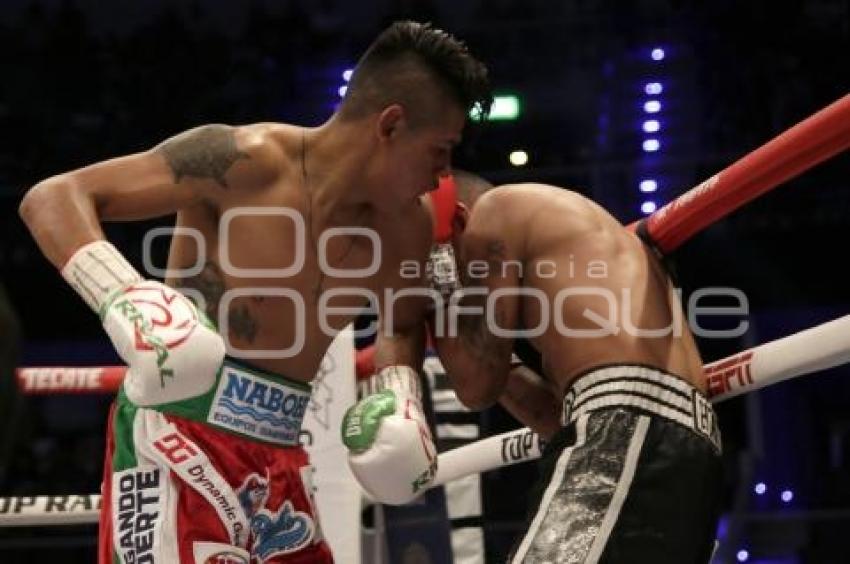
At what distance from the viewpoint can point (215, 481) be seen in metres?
1.96

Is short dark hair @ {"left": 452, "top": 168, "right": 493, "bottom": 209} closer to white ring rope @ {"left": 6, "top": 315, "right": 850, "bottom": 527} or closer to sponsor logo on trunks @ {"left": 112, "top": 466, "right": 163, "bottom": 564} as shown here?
white ring rope @ {"left": 6, "top": 315, "right": 850, "bottom": 527}

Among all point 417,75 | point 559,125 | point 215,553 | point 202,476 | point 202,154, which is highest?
point 559,125

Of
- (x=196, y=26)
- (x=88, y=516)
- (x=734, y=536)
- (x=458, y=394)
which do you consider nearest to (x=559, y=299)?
(x=458, y=394)

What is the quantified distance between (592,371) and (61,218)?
784 mm

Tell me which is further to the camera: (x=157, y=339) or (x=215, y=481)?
(x=215, y=481)

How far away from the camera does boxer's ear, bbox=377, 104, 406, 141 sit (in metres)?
2.14

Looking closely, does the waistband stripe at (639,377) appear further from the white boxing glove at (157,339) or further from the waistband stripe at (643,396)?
the white boxing glove at (157,339)

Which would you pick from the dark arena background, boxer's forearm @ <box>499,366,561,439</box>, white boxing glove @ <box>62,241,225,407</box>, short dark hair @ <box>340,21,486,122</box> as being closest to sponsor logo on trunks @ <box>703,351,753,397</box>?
boxer's forearm @ <box>499,366,561,439</box>

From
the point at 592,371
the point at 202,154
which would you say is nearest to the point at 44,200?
the point at 202,154

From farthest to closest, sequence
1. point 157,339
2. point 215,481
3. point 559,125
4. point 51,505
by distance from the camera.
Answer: point 559,125 < point 51,505 < point 215,481 < point 157,339

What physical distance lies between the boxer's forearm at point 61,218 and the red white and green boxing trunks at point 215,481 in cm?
29

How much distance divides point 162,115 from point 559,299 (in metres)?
5.36

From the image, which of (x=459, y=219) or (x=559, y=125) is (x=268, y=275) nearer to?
(x=459, y=219)

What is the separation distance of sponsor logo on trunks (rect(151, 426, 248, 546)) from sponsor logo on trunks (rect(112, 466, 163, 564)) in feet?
0.13
